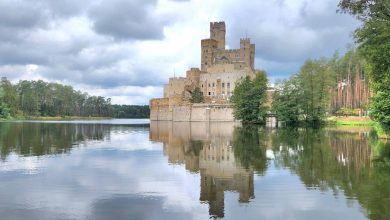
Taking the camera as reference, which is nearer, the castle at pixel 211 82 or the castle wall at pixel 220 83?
the castle at pixel 211 82

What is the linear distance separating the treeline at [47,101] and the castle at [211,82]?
1750 inches

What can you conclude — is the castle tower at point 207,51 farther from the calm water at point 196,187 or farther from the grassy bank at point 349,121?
the calm water at point 196,187

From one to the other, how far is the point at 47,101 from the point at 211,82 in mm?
72705

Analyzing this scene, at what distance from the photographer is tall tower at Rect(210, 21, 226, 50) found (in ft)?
461

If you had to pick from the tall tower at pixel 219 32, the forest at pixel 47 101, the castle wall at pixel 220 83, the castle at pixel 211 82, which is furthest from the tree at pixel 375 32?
the tall tower at pixel 219 32

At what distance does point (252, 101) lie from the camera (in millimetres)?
71312

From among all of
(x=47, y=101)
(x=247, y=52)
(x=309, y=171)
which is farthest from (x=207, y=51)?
(x=309, y=171)

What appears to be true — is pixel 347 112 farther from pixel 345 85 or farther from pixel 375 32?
pixel 375 32

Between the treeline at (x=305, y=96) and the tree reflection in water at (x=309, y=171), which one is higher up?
the treeline at (x=305, y=96)

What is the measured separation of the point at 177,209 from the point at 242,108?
6320 centimetres

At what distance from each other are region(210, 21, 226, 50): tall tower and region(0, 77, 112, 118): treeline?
65811 mm

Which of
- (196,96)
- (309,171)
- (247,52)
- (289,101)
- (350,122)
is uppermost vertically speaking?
(247,52)

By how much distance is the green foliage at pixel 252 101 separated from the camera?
70938 mm

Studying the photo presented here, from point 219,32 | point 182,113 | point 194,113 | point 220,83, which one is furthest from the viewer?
point 219,32
